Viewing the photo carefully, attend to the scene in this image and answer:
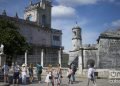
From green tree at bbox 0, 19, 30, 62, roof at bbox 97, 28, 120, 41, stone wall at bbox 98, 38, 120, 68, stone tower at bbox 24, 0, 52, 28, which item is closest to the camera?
stone wall at bbox 98, 38, 120, 68

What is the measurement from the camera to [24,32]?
224ft

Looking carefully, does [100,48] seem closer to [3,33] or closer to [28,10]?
[3,33]

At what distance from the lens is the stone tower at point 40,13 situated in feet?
248

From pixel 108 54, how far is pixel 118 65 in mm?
1677

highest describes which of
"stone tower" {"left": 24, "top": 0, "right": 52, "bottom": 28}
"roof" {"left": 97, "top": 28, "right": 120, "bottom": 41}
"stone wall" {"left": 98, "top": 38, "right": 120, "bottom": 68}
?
"stone tower" {"left": 24, "top": 0, "right": 52, "bottom": 28}

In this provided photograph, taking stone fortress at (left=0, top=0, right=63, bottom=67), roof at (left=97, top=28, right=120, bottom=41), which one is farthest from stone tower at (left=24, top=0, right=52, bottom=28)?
roof at (left=97, top=28, right=120, bottom=41)

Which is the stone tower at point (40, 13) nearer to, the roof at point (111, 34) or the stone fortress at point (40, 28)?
the stone fortress at point (40, 28)

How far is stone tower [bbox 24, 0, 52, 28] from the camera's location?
2972 inches

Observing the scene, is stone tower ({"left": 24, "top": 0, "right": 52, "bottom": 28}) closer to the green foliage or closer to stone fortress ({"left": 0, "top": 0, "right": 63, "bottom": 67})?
stone fortress ({"left": 0, "top": 0, "right": 63, "bottom": 67})

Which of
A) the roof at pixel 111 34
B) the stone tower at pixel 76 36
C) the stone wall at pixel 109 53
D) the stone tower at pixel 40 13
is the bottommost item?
the stone wall at pixel 109 53

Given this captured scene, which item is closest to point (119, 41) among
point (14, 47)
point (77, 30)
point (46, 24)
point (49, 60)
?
point (14, 47)

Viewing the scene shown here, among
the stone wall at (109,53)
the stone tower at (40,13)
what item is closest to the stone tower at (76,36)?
the stone tower at (40,13)

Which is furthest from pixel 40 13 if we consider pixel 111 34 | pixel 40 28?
pixel 111 34

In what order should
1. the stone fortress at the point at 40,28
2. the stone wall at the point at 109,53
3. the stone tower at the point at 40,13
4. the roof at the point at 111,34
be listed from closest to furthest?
the stone wall at the point at 109,53, the roof at the point at 111,34, the stone fortress at the point at 40,28, the stone tower at the point at 40,13
